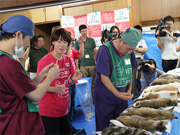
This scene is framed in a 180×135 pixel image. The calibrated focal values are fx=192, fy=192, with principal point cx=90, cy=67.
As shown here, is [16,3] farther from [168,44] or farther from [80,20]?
[80,20]

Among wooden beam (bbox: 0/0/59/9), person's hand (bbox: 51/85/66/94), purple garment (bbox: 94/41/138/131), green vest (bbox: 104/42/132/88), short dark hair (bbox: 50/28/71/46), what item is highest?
wooden beam (bbox: 0/0/59/9)

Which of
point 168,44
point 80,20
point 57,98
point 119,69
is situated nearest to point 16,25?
point 57,98

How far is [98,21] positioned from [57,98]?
373cm

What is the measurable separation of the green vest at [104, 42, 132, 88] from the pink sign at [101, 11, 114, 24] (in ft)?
11.2

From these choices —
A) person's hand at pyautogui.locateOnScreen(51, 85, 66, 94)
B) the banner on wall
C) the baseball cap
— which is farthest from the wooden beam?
the banner on wall

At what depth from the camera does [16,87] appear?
0.88 m

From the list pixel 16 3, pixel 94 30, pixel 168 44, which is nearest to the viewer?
pixel 16 3

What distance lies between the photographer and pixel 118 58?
158 centimetres

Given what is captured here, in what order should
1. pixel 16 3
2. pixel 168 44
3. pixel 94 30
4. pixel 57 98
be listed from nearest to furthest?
pixel 16 3, pixel 57 98, pixel 168 44, pixel 94 30

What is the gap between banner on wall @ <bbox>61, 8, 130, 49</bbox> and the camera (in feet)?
15.5

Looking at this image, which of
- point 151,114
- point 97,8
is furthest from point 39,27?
point 151,114

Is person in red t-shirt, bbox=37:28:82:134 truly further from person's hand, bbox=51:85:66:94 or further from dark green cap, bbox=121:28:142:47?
dark green cap, bbox=121:28:142:47

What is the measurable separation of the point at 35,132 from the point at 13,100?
0.21 m

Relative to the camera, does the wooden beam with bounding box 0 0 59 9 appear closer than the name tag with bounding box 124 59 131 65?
Yes
